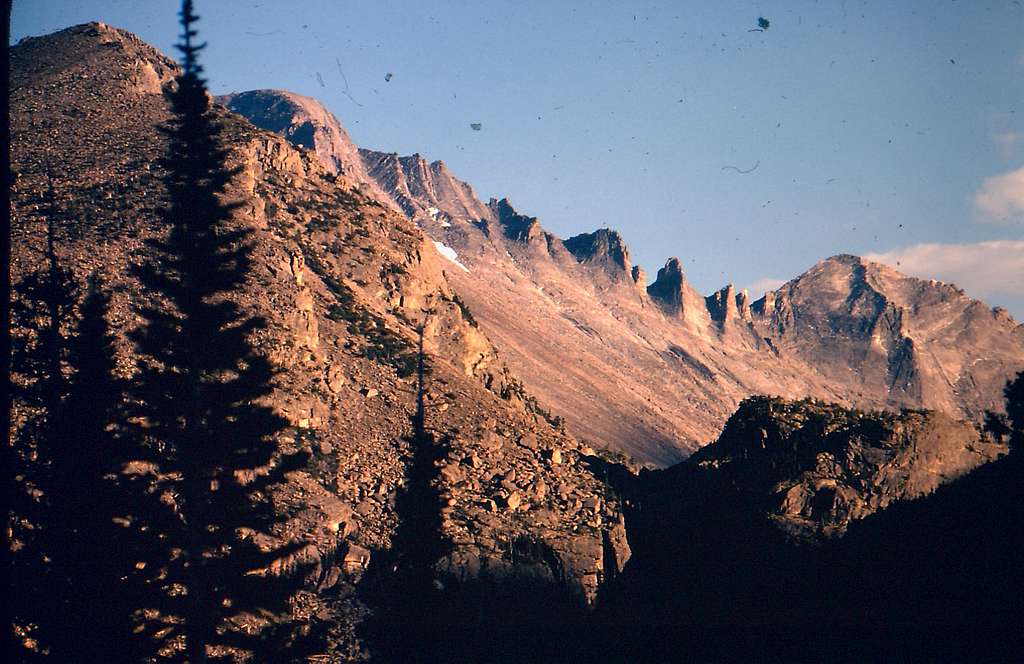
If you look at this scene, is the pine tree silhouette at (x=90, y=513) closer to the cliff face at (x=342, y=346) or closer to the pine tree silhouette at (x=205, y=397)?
the pine tree silhouette at (x=205, y=397)

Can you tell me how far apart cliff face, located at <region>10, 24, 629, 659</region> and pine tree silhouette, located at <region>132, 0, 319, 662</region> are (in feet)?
48.9

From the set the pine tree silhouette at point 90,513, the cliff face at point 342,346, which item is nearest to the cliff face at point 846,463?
the cliff face at point 342,346

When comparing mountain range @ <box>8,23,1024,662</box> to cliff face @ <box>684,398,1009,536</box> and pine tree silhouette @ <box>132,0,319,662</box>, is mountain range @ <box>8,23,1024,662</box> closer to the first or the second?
cliff face @ <box>684,398,1009,536</box>

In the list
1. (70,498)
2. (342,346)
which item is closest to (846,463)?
(342,346)

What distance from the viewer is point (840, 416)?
79.6 m

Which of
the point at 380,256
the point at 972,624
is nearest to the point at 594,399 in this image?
the point at 380,256

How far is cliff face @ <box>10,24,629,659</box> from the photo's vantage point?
199ft

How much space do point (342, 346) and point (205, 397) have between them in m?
42.1

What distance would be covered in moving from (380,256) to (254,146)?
1486 centimetres

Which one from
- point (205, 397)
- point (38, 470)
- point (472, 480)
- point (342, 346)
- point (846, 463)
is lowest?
point (38, 470)

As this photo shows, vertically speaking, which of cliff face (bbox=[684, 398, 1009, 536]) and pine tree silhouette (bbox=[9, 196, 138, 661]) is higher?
cliff face (bbox=[684, 398, 1009, 536])

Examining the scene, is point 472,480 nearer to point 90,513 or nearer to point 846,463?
point 846,463

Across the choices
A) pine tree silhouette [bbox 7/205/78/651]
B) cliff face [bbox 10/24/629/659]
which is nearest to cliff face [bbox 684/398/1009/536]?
cliff face [bbox 10/24/629/659]

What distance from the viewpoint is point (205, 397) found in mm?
32406
